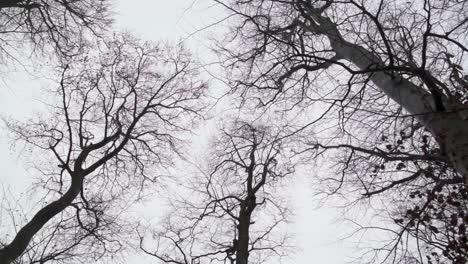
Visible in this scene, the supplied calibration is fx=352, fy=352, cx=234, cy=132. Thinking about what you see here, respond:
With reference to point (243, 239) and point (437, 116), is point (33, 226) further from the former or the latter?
point (437, 116)

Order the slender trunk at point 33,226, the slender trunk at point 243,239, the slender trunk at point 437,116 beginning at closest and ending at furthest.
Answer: the slender trunk at point 437,116 → the slender trunk at point 33,226 → the slender trunk at point 243,239

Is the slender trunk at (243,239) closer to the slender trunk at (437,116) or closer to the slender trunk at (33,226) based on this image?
the slender trunk at (33,226)

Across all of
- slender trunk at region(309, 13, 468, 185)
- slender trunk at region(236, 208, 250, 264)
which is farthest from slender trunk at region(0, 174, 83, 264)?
slender trunk at region(309, 13, 468, 185)

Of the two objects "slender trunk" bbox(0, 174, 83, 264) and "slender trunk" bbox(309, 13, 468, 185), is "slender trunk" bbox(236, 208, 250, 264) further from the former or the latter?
"slender trunk" bbox(309, 13, 468, 185)

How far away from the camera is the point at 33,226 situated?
564cm

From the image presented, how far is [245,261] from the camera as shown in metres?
→ 6.82

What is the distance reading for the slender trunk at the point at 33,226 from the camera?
528 cm

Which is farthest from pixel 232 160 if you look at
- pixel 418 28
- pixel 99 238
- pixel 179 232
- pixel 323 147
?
pixel 418 28

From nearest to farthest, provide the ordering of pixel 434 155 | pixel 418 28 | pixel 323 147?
pixel 434 155, pixel 418 28, pixel 323 147

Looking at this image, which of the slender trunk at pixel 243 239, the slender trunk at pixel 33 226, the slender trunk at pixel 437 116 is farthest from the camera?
the slender trunk at pixel 243 239

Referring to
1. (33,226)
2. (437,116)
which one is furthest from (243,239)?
(437,116)

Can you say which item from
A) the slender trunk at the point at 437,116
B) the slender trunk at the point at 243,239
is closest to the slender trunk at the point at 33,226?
the slender trunk at the point at 243,239

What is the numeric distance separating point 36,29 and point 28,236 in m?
3.74

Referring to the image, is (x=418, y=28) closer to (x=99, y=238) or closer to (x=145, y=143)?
(x=145, y=143)
